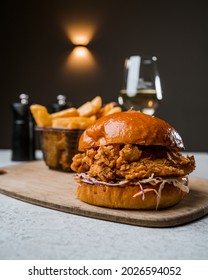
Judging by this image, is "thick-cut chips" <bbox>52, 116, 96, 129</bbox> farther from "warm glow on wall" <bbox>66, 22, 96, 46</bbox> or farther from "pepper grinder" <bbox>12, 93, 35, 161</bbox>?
"warm glow on wall" <bbox>66, 22, 96, 46</bbox>

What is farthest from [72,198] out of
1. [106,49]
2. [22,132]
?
[106,49]

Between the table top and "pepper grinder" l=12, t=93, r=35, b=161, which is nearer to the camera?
the table top

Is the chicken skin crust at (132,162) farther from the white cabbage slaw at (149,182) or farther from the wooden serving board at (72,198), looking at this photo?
the wooden serving board at (72,198)

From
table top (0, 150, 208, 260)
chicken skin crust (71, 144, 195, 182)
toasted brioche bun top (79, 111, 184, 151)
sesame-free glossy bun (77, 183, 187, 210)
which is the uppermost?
toasted brioche bun top (79, 111, 184, 151)

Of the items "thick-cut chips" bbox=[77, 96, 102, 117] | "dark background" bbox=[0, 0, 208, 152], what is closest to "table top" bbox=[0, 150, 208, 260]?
"thick-cut chips" bbox=[77, 96, 102, 117]

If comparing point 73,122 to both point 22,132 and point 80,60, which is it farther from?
point 80,60
